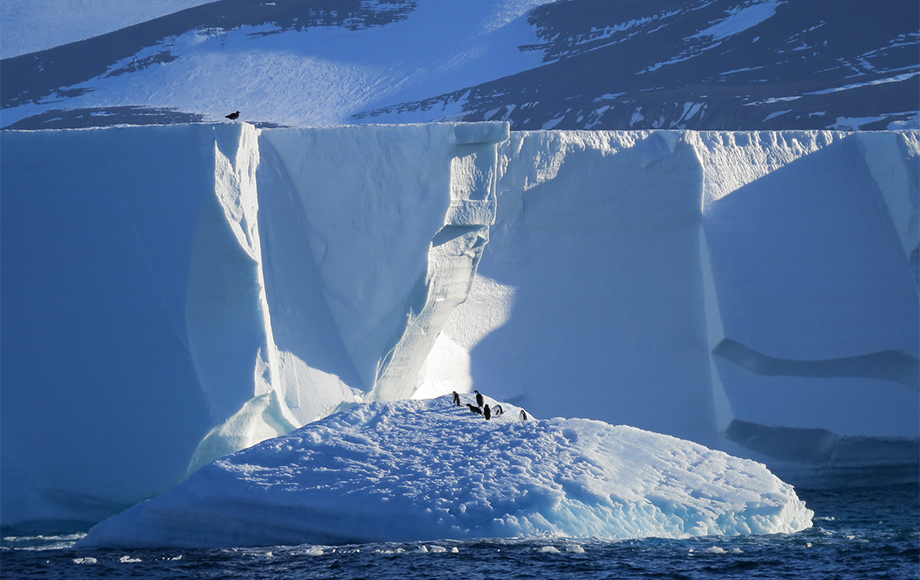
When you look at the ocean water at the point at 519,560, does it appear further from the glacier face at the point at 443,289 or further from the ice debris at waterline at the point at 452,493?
the glacier face at the point at 443,289

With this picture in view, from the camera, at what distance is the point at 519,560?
5.45m

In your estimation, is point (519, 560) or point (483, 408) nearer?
point (519, 560)

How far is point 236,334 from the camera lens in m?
7.17

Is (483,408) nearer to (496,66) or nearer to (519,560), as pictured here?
(519,560)

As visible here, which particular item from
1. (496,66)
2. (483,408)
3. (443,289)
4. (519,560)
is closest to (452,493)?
(519,560)

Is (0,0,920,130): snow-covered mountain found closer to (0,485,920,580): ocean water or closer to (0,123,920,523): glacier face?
(0,123,920,523): glacier face

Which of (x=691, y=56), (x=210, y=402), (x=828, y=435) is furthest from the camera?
(x=691, y=56)

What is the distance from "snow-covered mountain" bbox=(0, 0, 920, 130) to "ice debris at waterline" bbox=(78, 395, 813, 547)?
962cm

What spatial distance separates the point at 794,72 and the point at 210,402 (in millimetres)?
14326

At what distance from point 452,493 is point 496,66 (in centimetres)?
1708

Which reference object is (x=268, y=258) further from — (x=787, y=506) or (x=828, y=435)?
(x=828, y=435)

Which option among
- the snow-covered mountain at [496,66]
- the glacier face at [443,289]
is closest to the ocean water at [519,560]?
the glacier face at [443,289]

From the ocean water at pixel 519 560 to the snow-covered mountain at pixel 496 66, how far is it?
10009 mm

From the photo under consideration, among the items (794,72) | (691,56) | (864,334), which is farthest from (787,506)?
(691,56)
